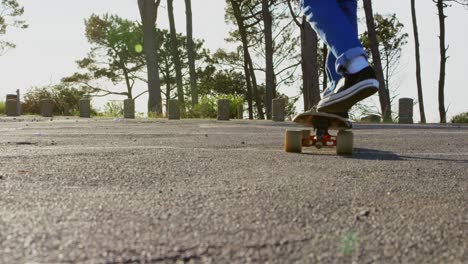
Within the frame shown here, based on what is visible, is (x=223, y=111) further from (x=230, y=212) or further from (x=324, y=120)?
(x=230, y=212)

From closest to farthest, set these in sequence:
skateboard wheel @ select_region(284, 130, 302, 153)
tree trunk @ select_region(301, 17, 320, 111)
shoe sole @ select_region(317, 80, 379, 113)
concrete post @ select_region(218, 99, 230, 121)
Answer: shoe sole @ select_region(317, 80, 379, 113), skateboard wheel @ select_region(284, 130, 302, 153), concrete post @ select_region(218, 99, 230, 121), tree trunk @ select_region(301, 17, 320, 111)

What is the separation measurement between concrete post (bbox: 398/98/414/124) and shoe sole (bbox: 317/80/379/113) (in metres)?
13.3

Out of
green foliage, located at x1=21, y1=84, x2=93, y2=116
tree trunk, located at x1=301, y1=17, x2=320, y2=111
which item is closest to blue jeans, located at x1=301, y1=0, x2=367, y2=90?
tree trunk, located at x1=301, y1=17, x2=320, y2=111

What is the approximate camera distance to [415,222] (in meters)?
1.78

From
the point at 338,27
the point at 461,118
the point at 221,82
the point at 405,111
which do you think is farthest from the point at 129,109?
the point at 221,82

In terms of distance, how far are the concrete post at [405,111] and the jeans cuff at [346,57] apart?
13.5 metres

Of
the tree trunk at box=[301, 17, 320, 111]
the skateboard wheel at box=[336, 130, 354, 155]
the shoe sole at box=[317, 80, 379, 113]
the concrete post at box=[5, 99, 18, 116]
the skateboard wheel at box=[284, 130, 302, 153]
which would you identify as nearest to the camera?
the shoe sole at box=[317, 80, 379, 113]

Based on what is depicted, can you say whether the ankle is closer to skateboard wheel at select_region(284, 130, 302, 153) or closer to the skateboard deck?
the skateboard deck

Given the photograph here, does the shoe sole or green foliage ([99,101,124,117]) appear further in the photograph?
green foliage ([99,101,124,117])

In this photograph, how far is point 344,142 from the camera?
4.22 meters

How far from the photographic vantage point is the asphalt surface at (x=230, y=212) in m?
1.40

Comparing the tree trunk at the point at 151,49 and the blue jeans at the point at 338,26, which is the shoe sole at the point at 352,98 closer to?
the blue jeans at the point at 338,26

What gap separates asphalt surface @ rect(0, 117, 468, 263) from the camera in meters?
1.40

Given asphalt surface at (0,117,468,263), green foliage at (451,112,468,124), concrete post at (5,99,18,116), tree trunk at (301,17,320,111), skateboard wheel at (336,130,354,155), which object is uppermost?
tree trunk at (301,17,320,111)
